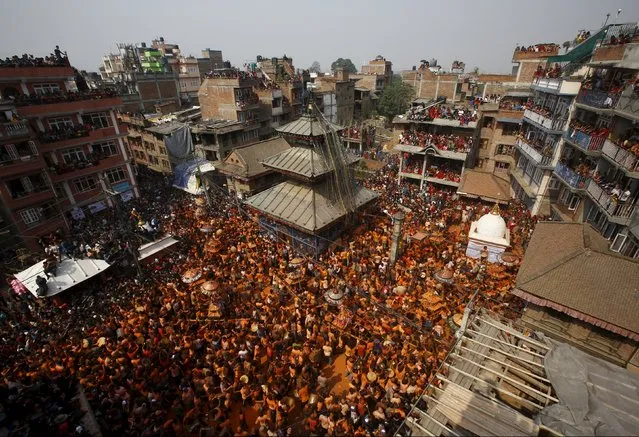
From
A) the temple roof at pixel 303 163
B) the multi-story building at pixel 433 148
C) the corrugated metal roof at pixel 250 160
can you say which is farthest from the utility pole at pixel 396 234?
the corrugated metal roof at pixel 250 160

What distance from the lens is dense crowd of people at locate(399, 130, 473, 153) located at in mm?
32844

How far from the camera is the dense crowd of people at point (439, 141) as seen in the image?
32844 mm

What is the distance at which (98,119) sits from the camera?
99.9ft

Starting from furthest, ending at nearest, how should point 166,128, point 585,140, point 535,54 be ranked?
point 166,128 → point 535,54 → point 585,140

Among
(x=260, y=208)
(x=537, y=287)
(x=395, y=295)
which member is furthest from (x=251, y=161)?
(x=537, y=287)

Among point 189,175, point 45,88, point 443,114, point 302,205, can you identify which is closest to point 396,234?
point 302,205

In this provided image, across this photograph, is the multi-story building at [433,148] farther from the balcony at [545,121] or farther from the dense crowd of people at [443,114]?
the balcony at [545,121]

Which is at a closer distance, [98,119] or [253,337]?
[253,337]

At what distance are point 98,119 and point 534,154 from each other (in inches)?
1682

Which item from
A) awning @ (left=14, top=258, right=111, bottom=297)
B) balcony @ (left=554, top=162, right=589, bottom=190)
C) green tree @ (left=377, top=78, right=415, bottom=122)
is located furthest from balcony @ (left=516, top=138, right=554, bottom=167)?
green tree @ (left=377, top=78, right=415, bottom=122)

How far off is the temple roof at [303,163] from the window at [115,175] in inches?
825

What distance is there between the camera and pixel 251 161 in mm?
33969

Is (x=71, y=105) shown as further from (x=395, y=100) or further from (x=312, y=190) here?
(x=395, y=100)

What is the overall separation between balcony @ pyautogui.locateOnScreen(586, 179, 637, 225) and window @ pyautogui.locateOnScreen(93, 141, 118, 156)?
140ft
